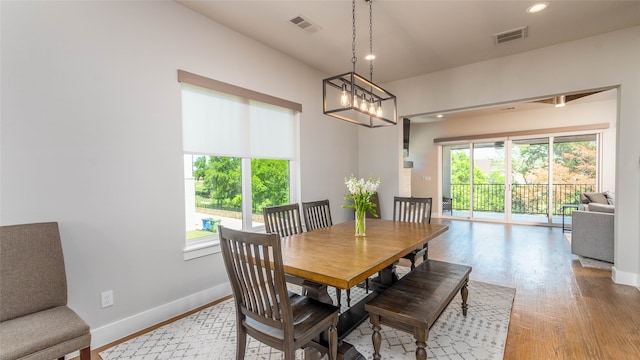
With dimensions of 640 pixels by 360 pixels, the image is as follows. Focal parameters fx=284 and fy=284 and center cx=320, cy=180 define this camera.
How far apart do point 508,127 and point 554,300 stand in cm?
547

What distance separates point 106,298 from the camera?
223cm

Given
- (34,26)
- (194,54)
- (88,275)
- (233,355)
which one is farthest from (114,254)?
(194,54)

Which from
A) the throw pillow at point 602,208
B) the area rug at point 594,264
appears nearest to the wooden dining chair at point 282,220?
the area rug at point 594,264

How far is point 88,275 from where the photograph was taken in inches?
84.0

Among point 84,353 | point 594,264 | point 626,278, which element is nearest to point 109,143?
point 84,353

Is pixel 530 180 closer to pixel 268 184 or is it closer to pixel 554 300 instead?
pixel 554 300

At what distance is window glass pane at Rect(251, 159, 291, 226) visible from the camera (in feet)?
11.6

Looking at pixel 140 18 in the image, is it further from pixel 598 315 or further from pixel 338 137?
pixel 598 315

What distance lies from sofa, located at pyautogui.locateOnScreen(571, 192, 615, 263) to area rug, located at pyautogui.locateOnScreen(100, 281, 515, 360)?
2413mm

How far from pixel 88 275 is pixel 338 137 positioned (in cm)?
366

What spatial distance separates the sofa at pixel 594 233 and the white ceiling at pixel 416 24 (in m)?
2.48

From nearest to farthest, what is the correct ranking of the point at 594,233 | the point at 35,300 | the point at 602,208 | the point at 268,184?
1. the point at 35,300
2. the point at 268,184
3. the point at 594,233
4. the point at 602,208

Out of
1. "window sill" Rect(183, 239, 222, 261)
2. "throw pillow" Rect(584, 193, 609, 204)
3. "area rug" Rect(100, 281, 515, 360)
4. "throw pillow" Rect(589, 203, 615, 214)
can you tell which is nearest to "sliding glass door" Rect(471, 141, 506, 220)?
"throw pillow" Rect(584, 193, 609, 204)

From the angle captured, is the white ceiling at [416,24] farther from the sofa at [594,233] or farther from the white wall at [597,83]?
the sofa at [594,233]
